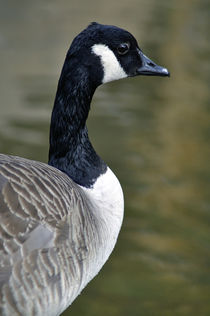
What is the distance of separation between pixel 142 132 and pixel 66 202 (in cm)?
441

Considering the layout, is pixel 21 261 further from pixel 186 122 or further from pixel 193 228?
pixel 186 122

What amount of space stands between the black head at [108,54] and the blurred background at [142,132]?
1761mm

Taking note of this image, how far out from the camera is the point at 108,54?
3.65 metres

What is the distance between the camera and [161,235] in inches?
223

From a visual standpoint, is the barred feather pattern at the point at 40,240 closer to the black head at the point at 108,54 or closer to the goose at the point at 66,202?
the goose at the point at 66,202

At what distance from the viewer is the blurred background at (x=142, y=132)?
197 inches

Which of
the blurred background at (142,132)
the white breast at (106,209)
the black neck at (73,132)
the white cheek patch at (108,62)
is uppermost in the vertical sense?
the white cheek patch at (108,62)

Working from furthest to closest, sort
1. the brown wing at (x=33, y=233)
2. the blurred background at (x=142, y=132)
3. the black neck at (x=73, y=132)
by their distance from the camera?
the blurred background at (x=142, y=132), the black neck at (x=73, y=132), the brown wing at (x=33, y=233)

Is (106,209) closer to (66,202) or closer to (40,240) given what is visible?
(66,202)

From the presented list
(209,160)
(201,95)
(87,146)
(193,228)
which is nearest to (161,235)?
(193,228)

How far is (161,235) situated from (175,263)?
376 mm

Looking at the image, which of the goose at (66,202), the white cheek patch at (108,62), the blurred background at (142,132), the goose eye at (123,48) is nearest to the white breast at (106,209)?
the goose at (66,202)

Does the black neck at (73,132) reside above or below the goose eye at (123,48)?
below

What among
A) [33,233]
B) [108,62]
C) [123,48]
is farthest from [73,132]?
[33,233]
